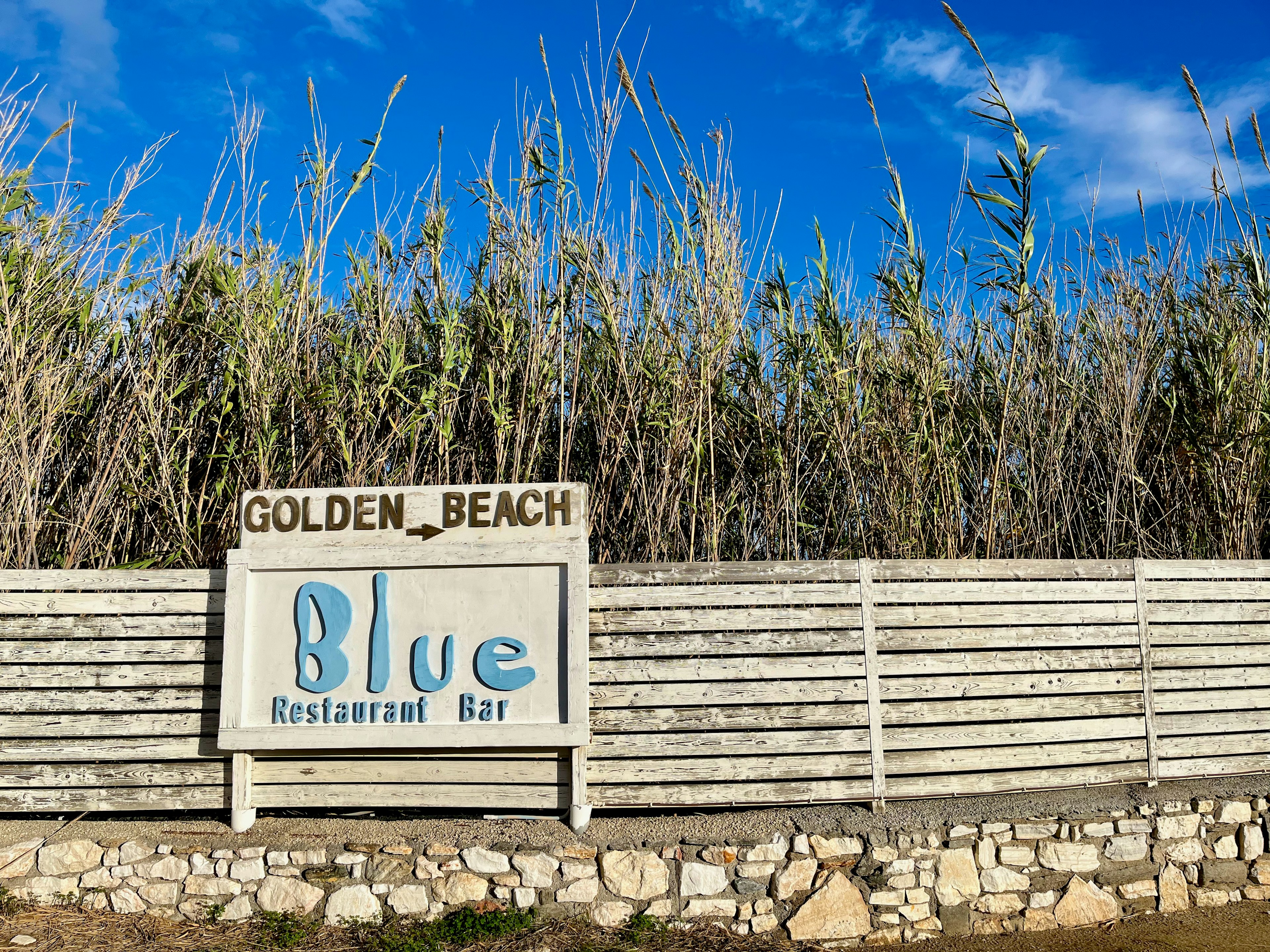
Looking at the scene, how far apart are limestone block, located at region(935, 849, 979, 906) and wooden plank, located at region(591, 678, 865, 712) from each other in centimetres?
89

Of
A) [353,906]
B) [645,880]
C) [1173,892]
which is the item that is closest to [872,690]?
[645,880]

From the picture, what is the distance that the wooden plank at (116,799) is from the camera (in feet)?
14.3

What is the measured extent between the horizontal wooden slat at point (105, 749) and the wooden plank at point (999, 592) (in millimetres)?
3584

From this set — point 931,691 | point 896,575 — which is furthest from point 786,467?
point 931,691

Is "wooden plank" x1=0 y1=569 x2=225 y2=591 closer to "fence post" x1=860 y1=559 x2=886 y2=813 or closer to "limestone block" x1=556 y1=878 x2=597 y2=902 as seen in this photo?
"limestone block" x1=556 y1=878 x2=597 y2=902

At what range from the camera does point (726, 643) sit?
446 cm

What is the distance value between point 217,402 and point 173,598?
51.6 inches

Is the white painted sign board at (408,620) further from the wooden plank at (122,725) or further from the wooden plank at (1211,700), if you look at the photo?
the wooden plank at (1211,700)

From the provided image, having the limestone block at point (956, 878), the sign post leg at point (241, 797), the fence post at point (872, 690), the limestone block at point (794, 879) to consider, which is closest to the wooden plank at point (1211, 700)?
the limestone block at point (956, 878)

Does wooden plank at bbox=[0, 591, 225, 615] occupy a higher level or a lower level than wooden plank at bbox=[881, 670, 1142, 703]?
higher

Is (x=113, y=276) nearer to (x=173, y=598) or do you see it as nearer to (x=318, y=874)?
(x=173, y=598)

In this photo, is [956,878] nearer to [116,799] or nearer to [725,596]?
[725,596]

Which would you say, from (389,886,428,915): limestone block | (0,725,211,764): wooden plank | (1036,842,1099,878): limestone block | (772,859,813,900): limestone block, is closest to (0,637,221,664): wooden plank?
(0,725,211,764): wooden plank

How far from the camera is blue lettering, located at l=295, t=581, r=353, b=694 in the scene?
433 cm
